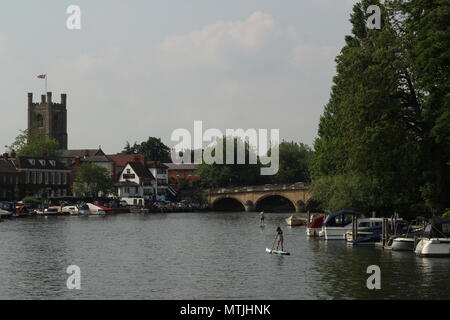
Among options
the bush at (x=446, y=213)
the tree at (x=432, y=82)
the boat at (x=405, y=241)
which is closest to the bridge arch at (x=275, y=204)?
the tree at (x=432, y=82)

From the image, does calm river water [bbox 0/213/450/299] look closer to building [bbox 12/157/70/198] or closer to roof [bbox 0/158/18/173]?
roof [bbox 0/158/18/173]

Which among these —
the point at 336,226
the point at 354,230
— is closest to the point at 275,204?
the point at 336,226

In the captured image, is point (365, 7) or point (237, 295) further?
point (365, 7)

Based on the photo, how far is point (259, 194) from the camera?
17662cm

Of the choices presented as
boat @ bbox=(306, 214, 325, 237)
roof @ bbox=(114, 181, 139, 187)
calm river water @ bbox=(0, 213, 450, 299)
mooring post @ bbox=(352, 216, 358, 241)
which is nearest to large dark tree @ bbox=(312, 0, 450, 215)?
mooring post @ bbox=(352, 216, 358, 241)

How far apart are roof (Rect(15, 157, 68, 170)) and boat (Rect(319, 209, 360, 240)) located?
10159 cm

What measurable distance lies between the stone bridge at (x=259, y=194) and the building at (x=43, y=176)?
31437 mm

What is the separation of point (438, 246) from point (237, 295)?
831 inches

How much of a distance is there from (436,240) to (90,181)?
124003 mm

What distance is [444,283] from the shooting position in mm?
47000

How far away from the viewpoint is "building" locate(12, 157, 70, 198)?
561 feet

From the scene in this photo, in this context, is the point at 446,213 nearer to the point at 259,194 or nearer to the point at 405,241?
the point at 405,241
